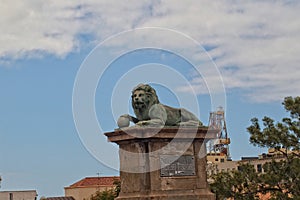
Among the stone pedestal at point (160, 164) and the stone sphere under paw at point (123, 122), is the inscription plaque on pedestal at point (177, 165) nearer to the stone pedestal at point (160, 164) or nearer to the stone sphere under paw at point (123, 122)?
the stone pedestal at point (160, 164)

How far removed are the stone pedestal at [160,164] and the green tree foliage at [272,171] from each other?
8002 mm

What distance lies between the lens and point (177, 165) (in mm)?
15430

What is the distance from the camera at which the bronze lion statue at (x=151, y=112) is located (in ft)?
51.4

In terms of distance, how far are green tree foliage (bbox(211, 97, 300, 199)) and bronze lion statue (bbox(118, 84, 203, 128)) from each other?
8.02 metres

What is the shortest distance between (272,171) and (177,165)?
30.0 ft

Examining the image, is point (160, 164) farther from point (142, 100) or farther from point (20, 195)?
point (20, 195)

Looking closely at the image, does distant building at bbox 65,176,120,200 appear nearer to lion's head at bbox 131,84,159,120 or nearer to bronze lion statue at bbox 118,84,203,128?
bronze lion statue at bbox 118,84,203,128

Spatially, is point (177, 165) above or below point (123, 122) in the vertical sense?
below

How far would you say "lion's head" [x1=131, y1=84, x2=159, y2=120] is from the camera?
15.9 meters

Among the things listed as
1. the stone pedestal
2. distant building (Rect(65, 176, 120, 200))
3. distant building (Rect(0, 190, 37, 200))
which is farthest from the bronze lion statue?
distant building (Rect(65, 176, 120, 200))

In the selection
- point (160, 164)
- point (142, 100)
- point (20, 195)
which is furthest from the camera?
point (20, 195)

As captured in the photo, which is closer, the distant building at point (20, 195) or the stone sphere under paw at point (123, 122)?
the stone sphere under paw at point (123, 122)

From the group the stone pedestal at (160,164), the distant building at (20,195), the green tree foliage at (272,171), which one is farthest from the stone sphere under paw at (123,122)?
the distant building at (20,195)

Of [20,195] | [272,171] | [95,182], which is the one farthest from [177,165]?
[95,182]
